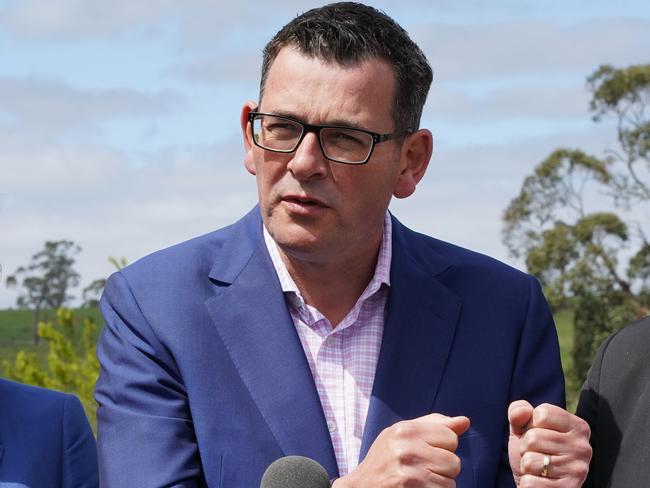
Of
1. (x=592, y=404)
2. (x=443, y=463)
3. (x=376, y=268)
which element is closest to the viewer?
(x=443, y=463)

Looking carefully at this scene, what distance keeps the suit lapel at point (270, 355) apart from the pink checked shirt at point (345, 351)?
69 mm

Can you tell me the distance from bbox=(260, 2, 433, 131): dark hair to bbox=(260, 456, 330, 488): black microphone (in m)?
1.30

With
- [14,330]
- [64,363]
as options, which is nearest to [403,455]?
[64,363]

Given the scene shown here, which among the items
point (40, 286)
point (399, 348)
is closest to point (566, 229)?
point (40, 286)

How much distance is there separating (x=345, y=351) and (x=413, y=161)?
2.30ft

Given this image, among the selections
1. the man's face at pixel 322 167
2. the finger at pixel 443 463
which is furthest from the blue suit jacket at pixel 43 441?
the finger at pixel 443 463

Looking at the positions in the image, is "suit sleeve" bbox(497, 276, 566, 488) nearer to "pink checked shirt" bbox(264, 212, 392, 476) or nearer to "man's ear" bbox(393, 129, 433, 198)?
"pink checked shirt" bbox(264, 212, 392, 476)

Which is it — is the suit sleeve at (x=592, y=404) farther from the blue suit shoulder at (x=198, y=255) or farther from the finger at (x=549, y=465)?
the blue suit shoulder at (x=198, y=255)

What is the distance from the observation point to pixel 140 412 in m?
3.68

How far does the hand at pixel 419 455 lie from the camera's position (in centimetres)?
304

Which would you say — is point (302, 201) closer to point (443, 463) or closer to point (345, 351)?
point (345, 351)

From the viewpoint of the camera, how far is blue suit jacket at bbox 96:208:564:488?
371 cm

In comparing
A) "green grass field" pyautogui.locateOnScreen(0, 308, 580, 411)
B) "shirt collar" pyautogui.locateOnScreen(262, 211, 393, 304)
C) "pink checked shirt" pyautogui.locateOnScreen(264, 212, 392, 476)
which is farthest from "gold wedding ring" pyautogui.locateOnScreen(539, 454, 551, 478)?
"green grass field" pyautogui.locateOnScreen(0, 308, 580, 411)

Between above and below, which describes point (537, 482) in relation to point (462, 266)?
below
